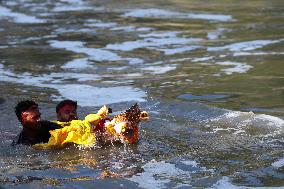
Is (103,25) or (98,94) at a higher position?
(103,25)

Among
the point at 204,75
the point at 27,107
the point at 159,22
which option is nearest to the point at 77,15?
the point at 159,22

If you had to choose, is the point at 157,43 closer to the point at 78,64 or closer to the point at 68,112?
the point at 78,64

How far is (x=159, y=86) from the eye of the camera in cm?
1234

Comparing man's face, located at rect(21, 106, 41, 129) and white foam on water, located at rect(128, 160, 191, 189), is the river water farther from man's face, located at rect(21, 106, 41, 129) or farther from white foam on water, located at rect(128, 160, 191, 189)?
man's face, located at rect(21, 106, 41, 129)

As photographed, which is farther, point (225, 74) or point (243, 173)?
point (225, 74)

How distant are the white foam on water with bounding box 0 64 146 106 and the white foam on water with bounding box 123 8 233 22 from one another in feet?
26.0

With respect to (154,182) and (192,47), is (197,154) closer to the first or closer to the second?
(154,182)

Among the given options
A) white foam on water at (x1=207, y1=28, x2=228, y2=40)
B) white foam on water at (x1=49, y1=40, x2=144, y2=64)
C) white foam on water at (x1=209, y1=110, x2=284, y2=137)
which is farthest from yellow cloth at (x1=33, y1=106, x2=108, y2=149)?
white foam on water at (x1=207, y1=28, x2=228, y2=40)

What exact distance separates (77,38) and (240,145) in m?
11.1

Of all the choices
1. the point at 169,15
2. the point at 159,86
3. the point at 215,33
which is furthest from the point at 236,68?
the point at 169,15

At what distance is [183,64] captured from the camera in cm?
1440

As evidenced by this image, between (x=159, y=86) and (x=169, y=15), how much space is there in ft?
33.3

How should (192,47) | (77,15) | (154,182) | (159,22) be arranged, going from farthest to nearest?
(77,15) < (159,22) < (192,47) < (154,182)

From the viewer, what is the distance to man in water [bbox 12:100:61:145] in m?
8.10
